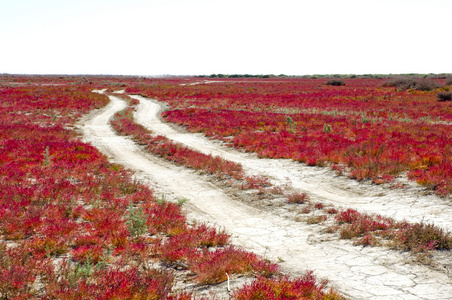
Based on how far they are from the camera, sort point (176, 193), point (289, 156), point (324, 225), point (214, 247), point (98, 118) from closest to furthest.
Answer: point (214, 247) < point (324, 225) < point (176, 193) < point (289, 156) < point (98, 118)

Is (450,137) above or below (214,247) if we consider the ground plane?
above

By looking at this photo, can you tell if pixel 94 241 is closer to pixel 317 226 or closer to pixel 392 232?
pixel 317 226

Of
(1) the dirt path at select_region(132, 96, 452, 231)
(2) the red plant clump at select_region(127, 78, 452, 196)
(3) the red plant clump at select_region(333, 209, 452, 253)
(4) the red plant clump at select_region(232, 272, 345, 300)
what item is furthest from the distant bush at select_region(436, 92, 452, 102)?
(4) the red plant clump at select_region(232, 272, 345, 300)

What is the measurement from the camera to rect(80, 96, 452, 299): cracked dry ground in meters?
5.07

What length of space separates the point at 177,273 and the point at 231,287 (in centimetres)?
114

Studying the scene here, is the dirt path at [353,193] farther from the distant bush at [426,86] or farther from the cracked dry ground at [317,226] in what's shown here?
the distant bush at [426,86]

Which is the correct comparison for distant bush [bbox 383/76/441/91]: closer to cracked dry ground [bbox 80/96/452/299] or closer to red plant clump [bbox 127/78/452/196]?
red plant clump [bbox 127/78/452/196]

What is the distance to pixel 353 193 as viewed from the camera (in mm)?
10328

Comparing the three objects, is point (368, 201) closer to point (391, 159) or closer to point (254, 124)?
point (391, 159)

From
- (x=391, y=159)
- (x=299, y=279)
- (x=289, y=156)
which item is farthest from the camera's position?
(x=289, y=156)

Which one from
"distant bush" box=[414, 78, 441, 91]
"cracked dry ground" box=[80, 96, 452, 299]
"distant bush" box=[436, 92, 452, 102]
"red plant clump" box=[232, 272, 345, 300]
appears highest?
"distant bush" box=[414, 78, 441, 91]

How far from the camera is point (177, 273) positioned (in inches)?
216

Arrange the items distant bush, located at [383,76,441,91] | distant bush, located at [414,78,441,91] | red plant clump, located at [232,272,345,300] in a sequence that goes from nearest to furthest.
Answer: red plant clump, located at [232,272,345,300] < distant bush, located at [414,78,441,91] < distant bush, located at [383,76,441,91]

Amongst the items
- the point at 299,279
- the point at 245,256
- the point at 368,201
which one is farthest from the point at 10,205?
the point at 368,201
